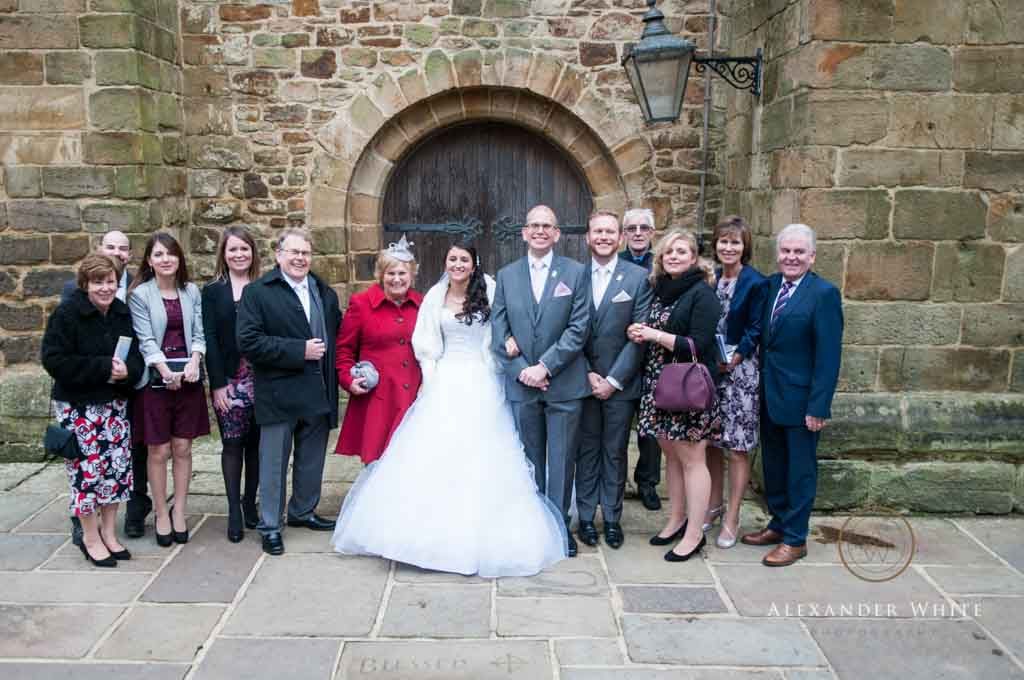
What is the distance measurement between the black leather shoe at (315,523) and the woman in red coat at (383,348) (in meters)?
0.45

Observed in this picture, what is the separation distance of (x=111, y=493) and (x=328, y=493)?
1.49 meters

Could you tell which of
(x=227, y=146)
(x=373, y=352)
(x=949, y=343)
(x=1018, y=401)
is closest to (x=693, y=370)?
(x=373, y=352)

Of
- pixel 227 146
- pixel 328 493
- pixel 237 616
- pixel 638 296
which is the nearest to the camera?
pixel 237 616

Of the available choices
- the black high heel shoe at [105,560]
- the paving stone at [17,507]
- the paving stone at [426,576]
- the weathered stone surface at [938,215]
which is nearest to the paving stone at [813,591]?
the paving stone at [426,576]

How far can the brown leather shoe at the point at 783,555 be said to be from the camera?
4.38 m

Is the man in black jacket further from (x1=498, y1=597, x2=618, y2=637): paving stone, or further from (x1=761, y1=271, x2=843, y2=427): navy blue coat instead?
(x1=761, y1=271, x2=843, y2=427): navy blue coat

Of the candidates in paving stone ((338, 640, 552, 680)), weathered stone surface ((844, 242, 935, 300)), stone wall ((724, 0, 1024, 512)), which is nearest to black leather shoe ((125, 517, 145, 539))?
paving stone ((338, 640, 552, 680))

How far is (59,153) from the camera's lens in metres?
5.90

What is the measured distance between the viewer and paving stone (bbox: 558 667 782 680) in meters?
3.34

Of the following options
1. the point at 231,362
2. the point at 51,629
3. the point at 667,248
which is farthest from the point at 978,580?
the point at 51,629

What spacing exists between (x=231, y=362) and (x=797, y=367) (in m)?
2.82

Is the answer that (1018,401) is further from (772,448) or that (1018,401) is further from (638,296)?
(638,296)

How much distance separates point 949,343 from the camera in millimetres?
5141

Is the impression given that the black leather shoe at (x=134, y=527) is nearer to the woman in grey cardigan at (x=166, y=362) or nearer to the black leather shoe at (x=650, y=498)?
the woman in grey cardigan at (x=166, y=362)
